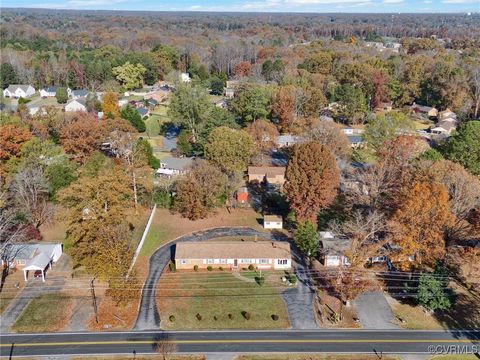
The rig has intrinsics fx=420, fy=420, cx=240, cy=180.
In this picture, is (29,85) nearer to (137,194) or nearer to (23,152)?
(23,152)

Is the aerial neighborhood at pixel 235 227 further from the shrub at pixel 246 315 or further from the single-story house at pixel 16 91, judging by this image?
the single-story house at pixel 16 91

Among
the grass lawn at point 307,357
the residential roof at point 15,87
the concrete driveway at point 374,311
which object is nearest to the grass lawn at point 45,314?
the grass lawn at point 307,357

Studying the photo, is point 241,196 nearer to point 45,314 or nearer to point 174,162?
point 174,162

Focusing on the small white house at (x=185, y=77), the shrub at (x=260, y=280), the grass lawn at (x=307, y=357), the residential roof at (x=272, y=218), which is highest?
the small white house at (x=185, y=77)

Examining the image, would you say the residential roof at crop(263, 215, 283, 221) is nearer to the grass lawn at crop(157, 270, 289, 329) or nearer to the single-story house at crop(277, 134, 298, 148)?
the grass lawn at crop(157, 270, 289, 329)

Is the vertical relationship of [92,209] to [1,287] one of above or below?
above

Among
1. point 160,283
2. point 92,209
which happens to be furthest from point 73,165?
point 160,283

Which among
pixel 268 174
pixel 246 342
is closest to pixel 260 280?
pixel 246 342
